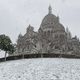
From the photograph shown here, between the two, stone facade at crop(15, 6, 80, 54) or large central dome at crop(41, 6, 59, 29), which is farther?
large central dome at crop(41, 6, 59, 29)

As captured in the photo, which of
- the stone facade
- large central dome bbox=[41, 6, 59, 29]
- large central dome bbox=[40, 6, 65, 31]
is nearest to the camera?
the stone facade

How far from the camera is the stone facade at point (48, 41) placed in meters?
81.1

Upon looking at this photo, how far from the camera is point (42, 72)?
28.5 m

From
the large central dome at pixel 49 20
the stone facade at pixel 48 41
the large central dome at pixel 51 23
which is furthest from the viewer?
the large central dome at pixel 49 20

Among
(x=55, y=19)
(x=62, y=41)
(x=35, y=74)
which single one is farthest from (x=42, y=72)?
(x=55, y=19)

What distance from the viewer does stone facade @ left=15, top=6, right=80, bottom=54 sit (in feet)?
266

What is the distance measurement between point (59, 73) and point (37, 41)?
56.6m

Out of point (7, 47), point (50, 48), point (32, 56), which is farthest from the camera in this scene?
point (50, 48)

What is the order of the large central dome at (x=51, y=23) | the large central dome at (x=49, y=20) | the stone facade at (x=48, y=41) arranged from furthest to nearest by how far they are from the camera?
1. the large central dome at (x=49, y=20)
2. the large central dome at (x=51, y=23)
3. the stone facade at (x=48, y=41)

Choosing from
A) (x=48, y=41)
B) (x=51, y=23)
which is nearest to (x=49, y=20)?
(x=51, y=23)

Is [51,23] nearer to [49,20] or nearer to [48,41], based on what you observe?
[49,20]

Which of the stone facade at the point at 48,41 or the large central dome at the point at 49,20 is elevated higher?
the large central dome at the point at 49,20

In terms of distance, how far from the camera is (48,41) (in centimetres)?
8869

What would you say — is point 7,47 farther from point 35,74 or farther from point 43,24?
point 43,24
